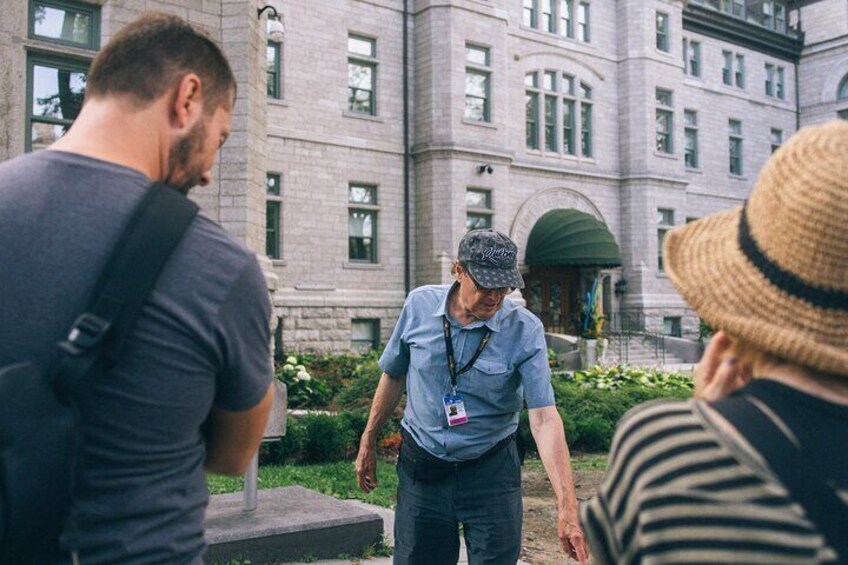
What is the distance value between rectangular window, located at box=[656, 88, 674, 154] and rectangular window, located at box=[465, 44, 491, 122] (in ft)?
29.9

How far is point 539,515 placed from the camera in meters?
7.96

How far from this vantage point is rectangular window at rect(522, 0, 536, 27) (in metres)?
27.3

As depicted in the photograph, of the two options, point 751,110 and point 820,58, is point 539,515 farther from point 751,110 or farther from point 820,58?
point 820,58

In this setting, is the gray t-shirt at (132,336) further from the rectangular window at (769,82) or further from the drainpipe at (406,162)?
the rectangular window at (769,82)

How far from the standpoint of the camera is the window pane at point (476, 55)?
80.8ft

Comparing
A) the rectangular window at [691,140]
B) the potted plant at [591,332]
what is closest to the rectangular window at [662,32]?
the rectangular window at [691,140]

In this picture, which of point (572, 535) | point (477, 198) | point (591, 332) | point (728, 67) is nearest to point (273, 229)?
point (477, 198)

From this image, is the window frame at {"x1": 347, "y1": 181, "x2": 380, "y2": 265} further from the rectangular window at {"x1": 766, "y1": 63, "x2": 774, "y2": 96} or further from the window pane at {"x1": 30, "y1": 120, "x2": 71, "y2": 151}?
the rectangular window at {"x1": 766, "y1": 63, "x2": 774, "y2": 96}

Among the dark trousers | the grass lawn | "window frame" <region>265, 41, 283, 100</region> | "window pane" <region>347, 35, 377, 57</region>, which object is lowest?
the grass lawn

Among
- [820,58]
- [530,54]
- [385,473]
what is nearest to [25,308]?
[385,473]

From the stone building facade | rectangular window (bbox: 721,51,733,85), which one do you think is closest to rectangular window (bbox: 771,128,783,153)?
the stone building facade

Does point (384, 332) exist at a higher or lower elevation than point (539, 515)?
higher

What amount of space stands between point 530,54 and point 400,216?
809cm

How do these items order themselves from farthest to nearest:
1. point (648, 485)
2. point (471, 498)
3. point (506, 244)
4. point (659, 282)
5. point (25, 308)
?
point (659, 282)
point (506, 244)
point (471, 498)
point (25, 308)
point (648, 485)
